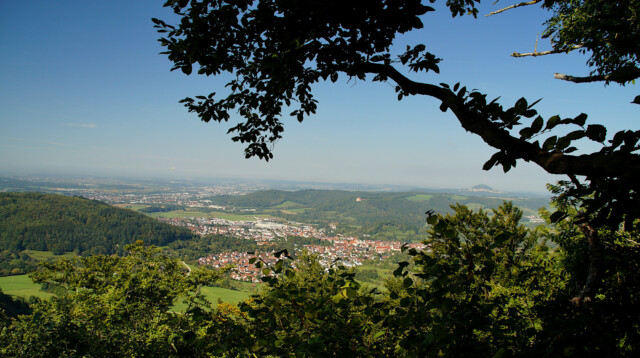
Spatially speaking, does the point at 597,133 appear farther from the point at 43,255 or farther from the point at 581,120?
the point at 43,255

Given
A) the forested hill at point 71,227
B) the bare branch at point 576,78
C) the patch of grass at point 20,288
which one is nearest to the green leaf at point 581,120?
the bare branch at point 576,78

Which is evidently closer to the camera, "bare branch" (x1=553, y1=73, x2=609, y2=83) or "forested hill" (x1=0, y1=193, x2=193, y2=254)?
"bare branch" (x1=553, y1=73, x2=609, y2=83)

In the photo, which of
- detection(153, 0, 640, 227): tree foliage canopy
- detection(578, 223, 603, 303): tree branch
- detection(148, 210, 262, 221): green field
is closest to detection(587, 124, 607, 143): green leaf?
detection(153, 0, 640, 227): tree foliage canopy

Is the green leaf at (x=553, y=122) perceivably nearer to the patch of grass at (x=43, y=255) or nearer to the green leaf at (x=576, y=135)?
the green leaf at (x=576, y=135)

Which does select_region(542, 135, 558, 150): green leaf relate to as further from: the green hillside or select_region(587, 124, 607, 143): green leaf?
the green hillside

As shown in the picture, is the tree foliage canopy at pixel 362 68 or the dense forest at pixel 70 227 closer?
the tree foliage canopy at pixel 362 68

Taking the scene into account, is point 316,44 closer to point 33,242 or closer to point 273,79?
point 273,79

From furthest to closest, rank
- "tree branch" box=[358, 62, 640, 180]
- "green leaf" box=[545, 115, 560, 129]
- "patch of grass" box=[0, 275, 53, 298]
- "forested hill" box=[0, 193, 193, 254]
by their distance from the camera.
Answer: "forested hill" box=[0, 193, 193, 254] < "patch of grass" box=[0, 275, 53, 298] < "green leaf" box=[545, 115, 560, 129] < "tree branch" box=[358, 62, 640, 180]
